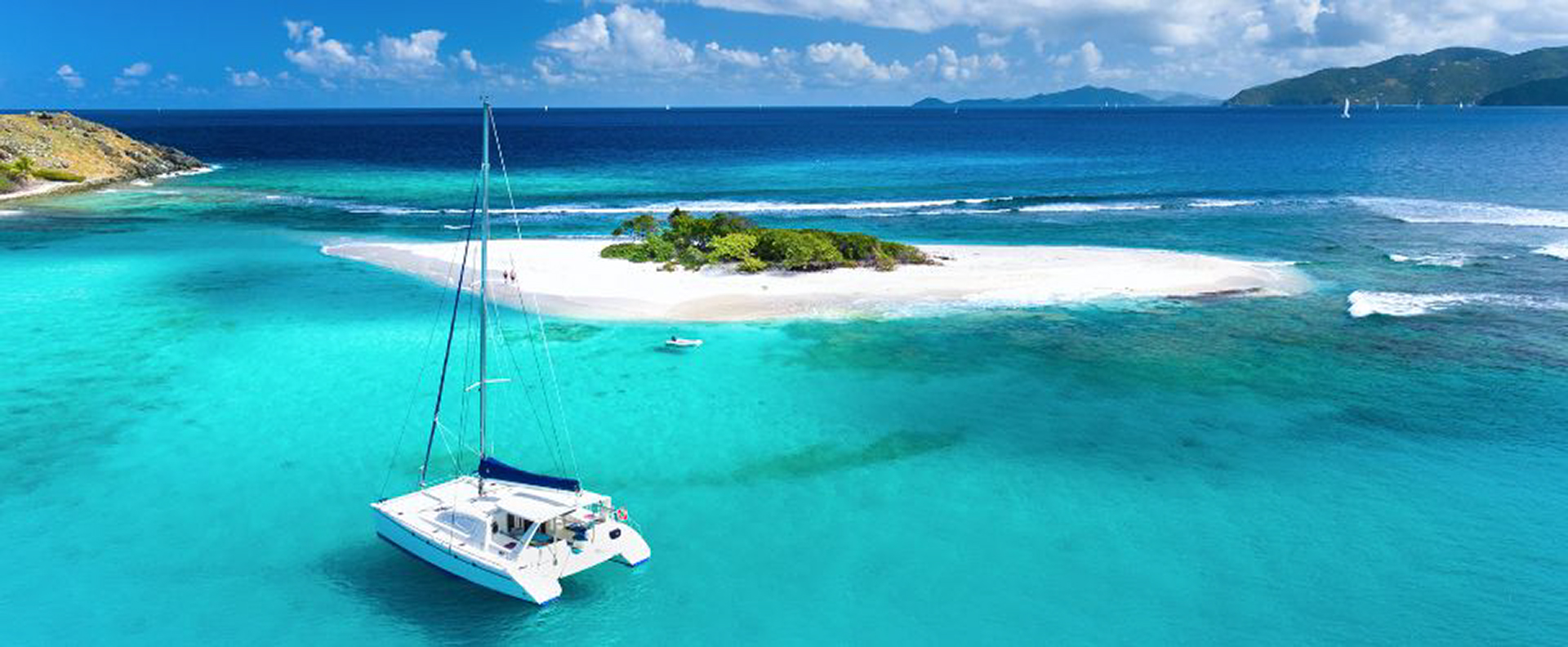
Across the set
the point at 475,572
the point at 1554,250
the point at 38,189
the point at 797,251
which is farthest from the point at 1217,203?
the point at 38,189

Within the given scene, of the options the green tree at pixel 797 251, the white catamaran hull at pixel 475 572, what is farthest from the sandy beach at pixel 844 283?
the white catamaran hull at pixel 475 572

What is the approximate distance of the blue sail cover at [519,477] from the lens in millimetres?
21969

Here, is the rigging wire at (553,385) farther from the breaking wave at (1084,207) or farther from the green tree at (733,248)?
the breaking wave at (1084,207)

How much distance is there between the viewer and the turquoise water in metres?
21.4

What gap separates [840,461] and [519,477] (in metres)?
9.78

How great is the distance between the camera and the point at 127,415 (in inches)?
1252

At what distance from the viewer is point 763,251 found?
5509 centimetres

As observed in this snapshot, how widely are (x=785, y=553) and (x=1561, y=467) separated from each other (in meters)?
22.4

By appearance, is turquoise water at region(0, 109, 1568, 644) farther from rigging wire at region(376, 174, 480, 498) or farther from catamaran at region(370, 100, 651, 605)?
catamaran at region(370, 100, 651, 605)

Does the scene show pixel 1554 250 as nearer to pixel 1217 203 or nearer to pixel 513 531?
pixel 1217 203

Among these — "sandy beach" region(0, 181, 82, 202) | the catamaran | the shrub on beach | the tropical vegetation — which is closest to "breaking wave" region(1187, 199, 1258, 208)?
the catamaran

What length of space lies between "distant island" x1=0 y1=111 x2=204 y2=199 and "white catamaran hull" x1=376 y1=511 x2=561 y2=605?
85.0 m

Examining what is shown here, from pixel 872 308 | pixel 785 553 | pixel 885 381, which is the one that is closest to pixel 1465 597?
pixel 785 553

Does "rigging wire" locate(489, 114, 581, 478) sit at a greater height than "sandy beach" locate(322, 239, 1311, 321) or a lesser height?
lesser
